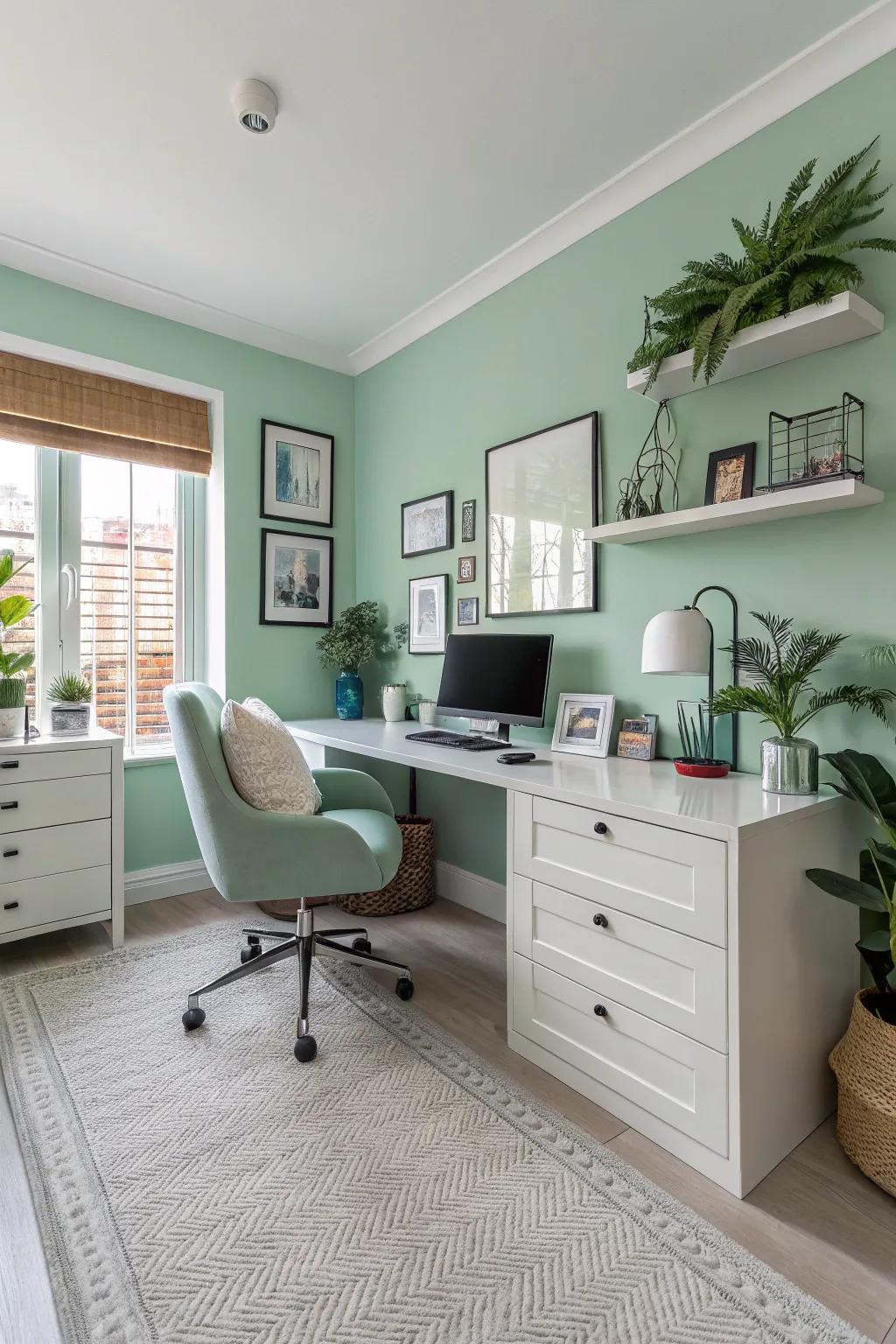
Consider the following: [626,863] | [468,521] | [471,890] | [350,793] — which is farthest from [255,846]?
[468,521]

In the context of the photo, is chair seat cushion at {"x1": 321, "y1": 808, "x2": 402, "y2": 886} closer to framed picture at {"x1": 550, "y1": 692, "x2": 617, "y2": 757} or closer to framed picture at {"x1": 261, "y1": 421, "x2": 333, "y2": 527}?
framed picture at {"x1": 550, "y1": 692, "x2": 617, "y2": 757}

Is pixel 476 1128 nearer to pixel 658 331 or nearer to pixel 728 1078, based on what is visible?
pixel 728 1078

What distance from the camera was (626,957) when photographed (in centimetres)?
162

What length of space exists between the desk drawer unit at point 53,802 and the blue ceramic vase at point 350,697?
1123mm

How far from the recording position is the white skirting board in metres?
2.92

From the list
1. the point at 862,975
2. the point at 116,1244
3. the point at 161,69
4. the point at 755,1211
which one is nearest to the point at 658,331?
the point at 161,69

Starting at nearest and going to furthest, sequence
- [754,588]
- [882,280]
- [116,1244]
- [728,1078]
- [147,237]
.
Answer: [116,1244] → [728,1078] → [882,280] → [754,588] → [147,237]

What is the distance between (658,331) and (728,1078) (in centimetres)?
200

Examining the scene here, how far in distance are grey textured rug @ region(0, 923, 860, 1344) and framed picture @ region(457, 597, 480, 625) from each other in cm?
158

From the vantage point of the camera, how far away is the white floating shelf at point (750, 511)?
5.41 ft

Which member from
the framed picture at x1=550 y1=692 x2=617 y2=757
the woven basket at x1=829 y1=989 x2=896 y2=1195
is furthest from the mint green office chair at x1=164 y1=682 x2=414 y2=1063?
the woven basket at x1=829 y1=989 x2=896 y2=1195

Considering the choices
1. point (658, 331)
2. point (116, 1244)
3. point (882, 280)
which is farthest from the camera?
point (658, 331)

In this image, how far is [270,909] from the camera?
9.81 feet

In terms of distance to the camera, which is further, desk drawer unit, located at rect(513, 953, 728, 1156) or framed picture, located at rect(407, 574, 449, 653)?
framed picture, located at rect(407, 574, 449, 653)
